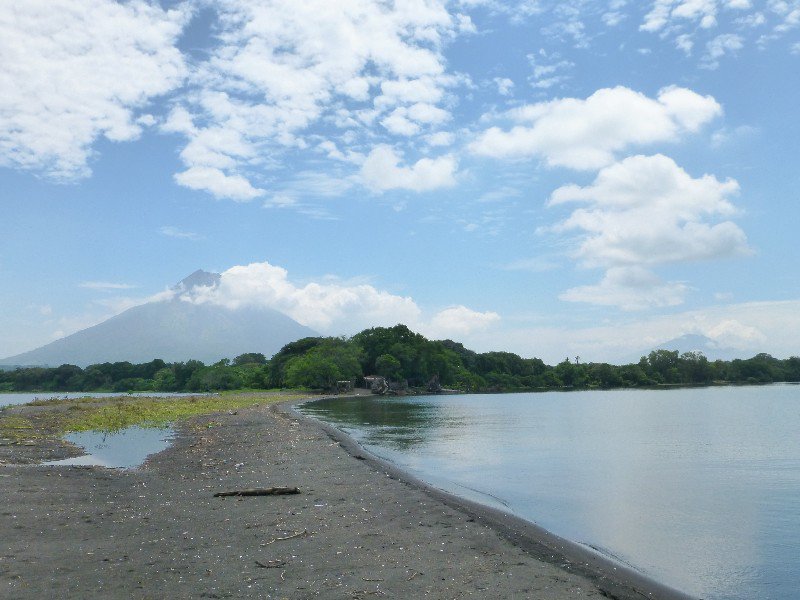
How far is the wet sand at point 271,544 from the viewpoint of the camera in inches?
375

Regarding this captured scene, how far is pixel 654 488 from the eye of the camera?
23.2 metres

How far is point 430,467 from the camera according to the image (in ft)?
91.5

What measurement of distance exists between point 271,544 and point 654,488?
17.3 metres

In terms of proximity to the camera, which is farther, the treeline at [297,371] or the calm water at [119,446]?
the treeline at [297,371]

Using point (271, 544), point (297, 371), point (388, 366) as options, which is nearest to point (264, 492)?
point (271, 544)

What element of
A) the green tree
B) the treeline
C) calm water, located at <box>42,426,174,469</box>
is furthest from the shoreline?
the green tree

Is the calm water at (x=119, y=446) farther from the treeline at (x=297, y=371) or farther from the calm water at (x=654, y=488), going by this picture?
the treeline at (x=297, y=371)

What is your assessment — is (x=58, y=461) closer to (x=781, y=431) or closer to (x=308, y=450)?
(x=308, y=450)

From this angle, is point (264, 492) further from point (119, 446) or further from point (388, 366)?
point (388, 366)

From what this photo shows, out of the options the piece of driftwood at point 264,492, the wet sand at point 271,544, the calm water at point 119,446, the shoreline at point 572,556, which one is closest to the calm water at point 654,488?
the shoreline at point 572,556

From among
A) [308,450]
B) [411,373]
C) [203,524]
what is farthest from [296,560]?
[411,373]

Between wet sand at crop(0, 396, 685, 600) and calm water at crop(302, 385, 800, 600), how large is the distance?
2.09 metres

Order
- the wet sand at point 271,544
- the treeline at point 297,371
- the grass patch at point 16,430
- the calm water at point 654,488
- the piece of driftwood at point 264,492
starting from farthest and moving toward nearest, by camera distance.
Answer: the treeline at point 297,371
the grass patch at point 16,430
the piece of driftwood at point 264,492
the calm water at point 654,488
the wet sand at point 271,544

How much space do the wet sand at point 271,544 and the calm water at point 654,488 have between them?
2092mm
